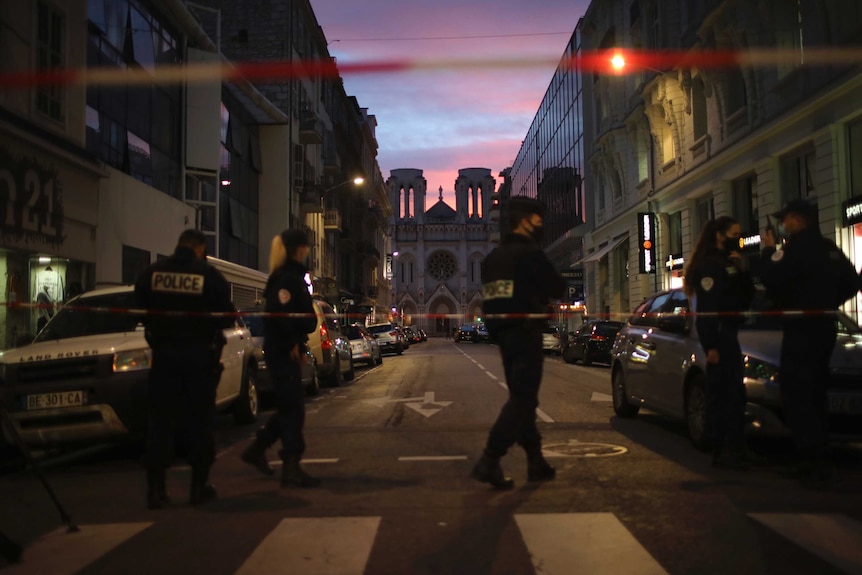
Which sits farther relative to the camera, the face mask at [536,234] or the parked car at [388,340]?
the parked car at [388,340]

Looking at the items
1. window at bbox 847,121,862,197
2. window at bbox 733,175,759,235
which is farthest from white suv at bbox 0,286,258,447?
window at bbox 733,175,759,235

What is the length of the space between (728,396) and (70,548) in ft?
16.3

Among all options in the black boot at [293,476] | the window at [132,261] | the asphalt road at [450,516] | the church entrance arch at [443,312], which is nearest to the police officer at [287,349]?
the black boot at [293,476]

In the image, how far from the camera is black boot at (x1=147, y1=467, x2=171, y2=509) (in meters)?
5.64

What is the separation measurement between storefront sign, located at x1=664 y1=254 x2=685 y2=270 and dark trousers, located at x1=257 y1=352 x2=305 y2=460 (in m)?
25.4

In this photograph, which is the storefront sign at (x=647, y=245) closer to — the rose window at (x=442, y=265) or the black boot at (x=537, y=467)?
the black boot at (x=537, y=467)

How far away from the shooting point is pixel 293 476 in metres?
6.13

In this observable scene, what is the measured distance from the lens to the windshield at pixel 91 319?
338 inches

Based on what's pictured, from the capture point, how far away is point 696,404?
25.2ft

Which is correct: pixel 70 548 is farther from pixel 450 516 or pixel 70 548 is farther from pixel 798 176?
pixel 798 176

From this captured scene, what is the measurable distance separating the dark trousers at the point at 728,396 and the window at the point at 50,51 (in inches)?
538

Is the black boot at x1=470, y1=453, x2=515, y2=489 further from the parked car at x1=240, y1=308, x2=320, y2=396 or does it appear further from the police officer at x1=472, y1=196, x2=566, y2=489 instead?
the parked car at x1=240, y1=308, x2=320, y2=396

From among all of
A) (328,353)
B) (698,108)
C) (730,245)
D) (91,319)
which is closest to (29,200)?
(328,353)

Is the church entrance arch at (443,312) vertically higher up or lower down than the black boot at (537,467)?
higher up
